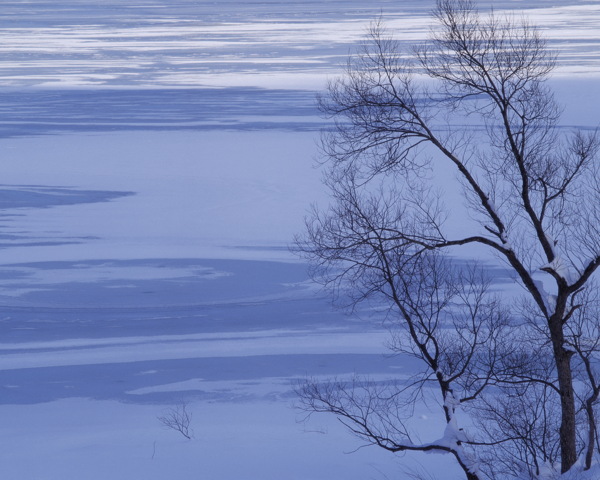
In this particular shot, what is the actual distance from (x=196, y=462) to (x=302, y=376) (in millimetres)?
2434

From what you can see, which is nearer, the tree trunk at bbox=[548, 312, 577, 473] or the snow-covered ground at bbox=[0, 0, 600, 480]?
the tree trunk at bbox=[548, 312, 577, 473]

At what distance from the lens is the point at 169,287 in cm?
1656

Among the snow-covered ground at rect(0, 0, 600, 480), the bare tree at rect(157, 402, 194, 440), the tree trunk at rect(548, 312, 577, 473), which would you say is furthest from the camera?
the bare tree at rect(157, 402, 194, 440)

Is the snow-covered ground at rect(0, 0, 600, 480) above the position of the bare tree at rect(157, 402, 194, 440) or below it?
above

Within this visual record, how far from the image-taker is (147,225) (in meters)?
20.7

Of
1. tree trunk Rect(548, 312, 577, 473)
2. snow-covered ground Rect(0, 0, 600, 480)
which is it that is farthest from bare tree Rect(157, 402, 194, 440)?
tree trunk Rect(548, 312, 577, 473)

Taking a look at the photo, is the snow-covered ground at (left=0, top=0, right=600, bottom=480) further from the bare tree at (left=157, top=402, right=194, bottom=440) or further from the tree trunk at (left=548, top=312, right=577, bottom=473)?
the tree trunk at (left=548, top=312, right=577, bottom=473)

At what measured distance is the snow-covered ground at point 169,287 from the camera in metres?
11.5

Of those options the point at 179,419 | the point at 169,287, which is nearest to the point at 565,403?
the point at 179,419

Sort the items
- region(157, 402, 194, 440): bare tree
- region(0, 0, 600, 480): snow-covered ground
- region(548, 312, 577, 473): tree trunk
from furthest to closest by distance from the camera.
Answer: region(157, 402, 194, 440): bare tree < region(0, 0, 600, 480): snow-covered ground < region(548, 312, 577, 473): tree trunk

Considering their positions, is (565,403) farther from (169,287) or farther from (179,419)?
(169,287)

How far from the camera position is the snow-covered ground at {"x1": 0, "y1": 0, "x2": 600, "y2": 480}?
1152 cm

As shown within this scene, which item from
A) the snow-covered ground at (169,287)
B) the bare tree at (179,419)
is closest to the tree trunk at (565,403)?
the snow-covered ground at (169,287)

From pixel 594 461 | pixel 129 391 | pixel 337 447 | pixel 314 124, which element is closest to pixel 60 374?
pixel 129 391
